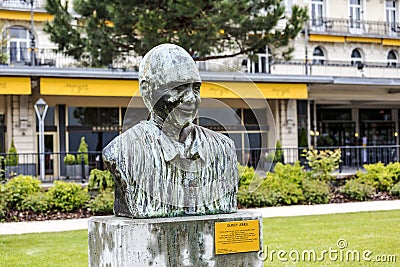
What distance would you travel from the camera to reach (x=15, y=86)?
24531mm

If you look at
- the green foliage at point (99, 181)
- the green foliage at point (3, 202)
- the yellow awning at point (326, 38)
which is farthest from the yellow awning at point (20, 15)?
the green foliage at point (3, 202)

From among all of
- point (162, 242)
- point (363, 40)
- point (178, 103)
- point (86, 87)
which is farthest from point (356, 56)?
point (162, 242)

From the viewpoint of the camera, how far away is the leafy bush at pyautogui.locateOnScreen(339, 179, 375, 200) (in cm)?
1844

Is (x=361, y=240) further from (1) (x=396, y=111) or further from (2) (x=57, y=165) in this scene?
(1) (x=396, y=111)

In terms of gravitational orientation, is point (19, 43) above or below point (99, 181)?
above

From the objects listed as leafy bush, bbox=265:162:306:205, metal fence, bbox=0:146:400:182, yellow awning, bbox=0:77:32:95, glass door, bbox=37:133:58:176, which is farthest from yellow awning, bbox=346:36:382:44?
leafy bush, bbox=265:162:306:205

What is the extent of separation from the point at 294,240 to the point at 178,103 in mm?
6018

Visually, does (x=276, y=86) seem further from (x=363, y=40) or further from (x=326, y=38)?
(x=363, y=40)

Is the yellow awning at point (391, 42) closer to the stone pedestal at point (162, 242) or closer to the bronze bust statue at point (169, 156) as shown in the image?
the bronze bust statue at point (169, 156)

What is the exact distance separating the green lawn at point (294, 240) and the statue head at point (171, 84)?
4141 mm

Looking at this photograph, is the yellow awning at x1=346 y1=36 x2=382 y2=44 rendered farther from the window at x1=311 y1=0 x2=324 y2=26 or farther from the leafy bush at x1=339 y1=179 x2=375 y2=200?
the leafy bush at x1=339 y1=179 x2=375 y2=200

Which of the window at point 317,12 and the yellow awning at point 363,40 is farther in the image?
the yellow awning at point 363,40

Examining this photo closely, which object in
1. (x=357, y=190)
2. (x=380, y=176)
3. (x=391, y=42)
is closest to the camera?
(x=357, y=190)

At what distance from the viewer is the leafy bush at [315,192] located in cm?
1775
